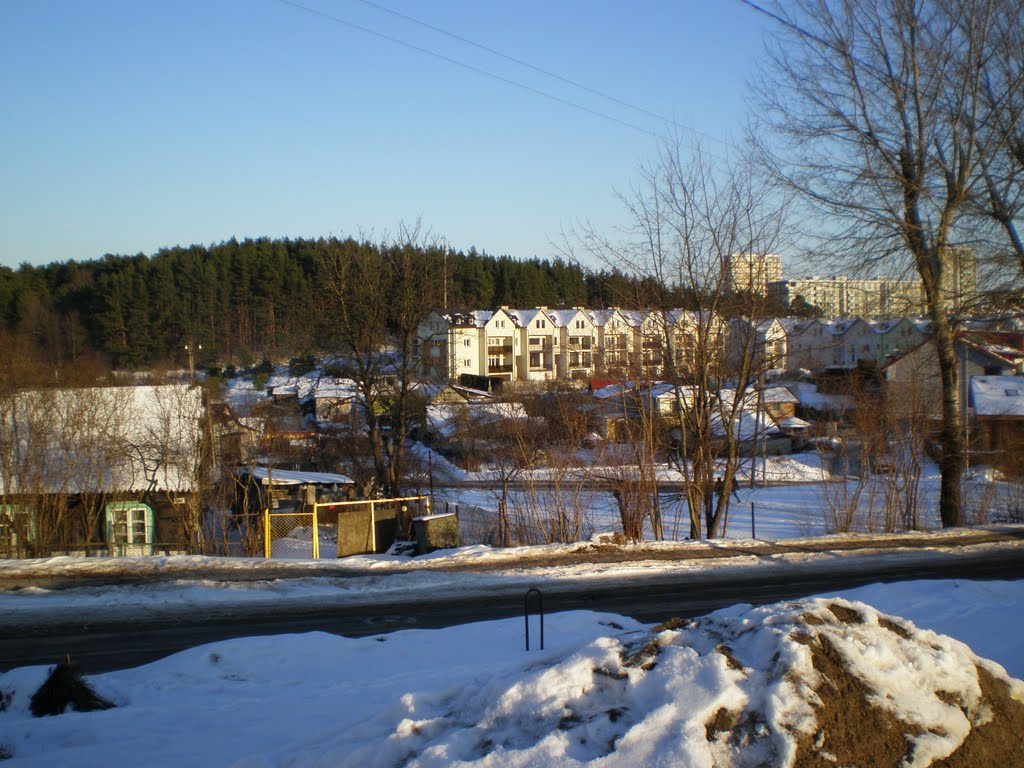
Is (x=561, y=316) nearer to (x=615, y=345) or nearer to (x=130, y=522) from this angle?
(x=130, y=522)

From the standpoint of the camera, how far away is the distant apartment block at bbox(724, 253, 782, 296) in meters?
16.1

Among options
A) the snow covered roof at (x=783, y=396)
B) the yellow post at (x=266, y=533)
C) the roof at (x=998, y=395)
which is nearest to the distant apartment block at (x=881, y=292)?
the yellow post at (x=266, y=533)

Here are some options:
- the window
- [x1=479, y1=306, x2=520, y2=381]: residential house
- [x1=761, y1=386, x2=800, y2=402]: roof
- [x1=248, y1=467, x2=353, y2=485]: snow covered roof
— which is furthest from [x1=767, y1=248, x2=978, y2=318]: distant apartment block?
[x1=479, y1=306, x2=520, y2=381]: residential house

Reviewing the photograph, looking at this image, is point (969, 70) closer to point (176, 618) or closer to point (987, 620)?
point (987, 620)

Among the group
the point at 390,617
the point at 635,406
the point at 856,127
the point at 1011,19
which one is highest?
the point at 1011,19

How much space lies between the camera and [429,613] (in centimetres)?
1055

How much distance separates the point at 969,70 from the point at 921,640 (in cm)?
1402

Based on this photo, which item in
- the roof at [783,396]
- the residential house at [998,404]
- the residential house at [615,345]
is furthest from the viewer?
the roof at [783,396]

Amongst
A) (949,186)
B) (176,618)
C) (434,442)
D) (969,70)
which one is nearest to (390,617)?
(176,618)

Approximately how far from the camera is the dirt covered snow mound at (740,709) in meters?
3.88

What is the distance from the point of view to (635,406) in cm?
1686

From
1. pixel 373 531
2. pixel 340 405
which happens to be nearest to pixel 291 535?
pixel 373 531

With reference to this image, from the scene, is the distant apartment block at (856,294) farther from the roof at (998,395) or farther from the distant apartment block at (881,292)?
the roof at (998,395)

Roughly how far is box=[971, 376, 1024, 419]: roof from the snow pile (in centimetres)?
4359
